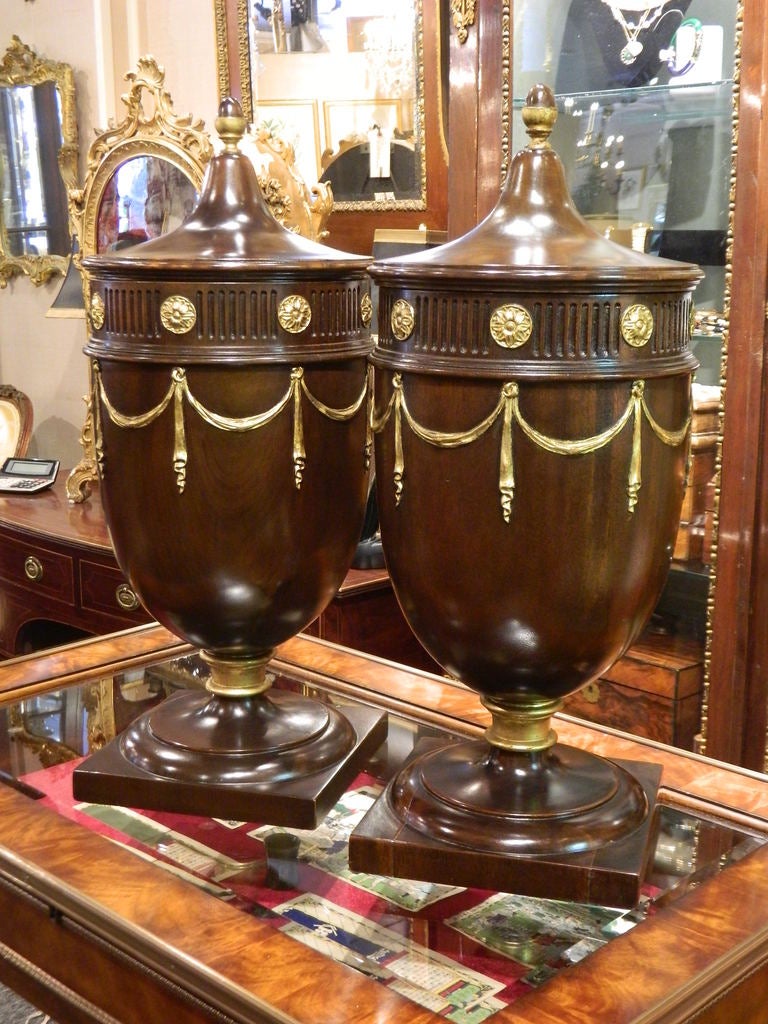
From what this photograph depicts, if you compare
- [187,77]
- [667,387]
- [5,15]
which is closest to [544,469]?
[667,387]

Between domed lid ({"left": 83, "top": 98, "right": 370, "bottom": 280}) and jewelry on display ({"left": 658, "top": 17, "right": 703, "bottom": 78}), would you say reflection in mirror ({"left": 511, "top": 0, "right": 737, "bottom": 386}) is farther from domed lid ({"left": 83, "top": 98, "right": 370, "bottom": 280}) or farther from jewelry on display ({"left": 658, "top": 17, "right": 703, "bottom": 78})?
domed lid ({"left": 83, "top": 98, "right": 370, "bottom": 280})

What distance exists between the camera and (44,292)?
11.5 ft

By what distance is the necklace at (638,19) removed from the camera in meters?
1.87

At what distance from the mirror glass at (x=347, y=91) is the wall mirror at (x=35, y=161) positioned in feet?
2.58

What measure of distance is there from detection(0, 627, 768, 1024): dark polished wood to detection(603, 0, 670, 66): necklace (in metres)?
1.34

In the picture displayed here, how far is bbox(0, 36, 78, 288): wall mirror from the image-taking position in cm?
331

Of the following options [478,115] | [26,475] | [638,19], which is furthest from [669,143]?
[26,475]

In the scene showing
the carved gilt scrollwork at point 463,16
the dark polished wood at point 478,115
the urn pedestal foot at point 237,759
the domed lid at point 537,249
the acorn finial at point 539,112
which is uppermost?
the carved gilt scrollwork at point 463,16

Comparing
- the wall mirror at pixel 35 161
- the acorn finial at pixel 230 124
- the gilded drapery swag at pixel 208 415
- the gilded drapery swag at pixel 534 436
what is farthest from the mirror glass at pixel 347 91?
the gilded drapery swag at pixel 534 436

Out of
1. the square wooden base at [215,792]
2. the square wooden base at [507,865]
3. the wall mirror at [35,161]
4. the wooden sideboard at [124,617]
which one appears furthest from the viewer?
the wall mirror at [35,161]

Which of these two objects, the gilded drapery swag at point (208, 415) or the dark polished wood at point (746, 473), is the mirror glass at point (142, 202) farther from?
the gilded drapery swag at point (208, 415)

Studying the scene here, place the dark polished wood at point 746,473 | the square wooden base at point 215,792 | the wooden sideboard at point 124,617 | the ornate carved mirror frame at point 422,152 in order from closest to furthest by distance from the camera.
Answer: the square wooden base at point 215,792
the dark polished wood at point 746,473
the wooden sideboard at point 124,617
the ornate carved mirror frame at point 422,152

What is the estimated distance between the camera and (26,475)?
2.89m

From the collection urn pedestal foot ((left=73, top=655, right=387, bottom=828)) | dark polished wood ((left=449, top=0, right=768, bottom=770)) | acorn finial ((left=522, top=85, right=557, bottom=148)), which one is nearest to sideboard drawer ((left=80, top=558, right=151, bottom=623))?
dark polished wood ((left=449, top=0, right=768, bottom=770))
